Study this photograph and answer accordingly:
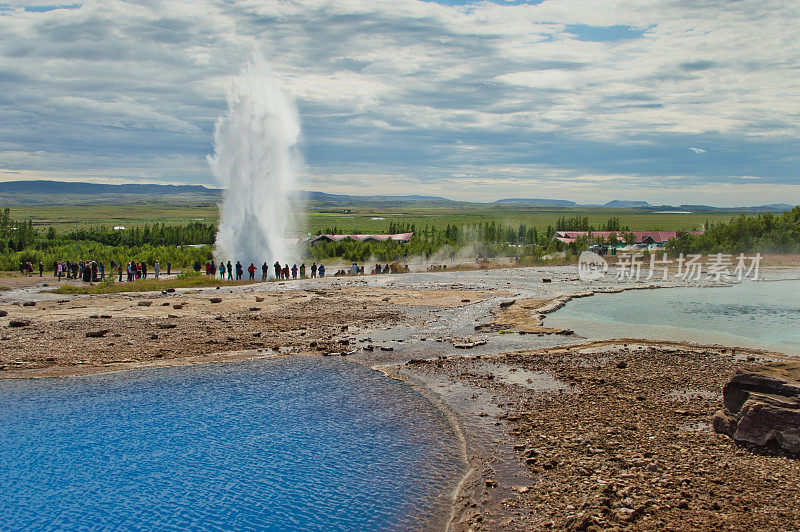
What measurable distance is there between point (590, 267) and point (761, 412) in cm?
4505

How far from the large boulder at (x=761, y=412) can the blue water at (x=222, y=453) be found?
15.7ft

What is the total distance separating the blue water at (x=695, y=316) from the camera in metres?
22.2

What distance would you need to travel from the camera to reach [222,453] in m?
12.0

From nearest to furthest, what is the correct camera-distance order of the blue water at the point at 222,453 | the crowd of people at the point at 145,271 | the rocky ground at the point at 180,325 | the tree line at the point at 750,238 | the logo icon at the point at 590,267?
the blue water at the point at 222,453 → the rocky ground at the point at 180,325 → the crowd of people at the point at 145,271 → the logo icon at the point at 590,267 → the tree line at the point at 750,238

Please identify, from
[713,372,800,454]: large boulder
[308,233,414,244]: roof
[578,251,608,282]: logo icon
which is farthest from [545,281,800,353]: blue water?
[308,233,414,244]: roof

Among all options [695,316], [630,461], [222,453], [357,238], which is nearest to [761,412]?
[630,461]

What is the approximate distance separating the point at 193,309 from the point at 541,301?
15484mm

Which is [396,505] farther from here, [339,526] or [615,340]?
[615,340]

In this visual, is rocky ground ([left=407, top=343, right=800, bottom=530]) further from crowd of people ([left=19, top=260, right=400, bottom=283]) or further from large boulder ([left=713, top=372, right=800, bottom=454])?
crowd of people ([left=19, top=260, right=400, bottom=283])

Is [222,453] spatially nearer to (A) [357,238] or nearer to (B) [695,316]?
(B) [695,316]

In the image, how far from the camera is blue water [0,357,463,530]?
9719 millimetres

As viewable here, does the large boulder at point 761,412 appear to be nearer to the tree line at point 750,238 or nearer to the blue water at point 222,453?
the blue water at point 222,453

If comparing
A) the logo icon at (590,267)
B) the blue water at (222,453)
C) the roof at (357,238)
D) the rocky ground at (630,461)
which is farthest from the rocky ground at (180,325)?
the roof at (357,238)

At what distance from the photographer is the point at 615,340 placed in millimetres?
20359
